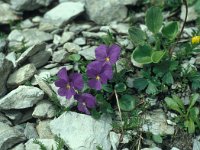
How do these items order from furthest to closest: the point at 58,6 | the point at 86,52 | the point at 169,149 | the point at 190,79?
the point at 58,6
the point at 86,52
the point at 190,79
the point at 169,149

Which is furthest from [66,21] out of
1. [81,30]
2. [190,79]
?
[190,79]

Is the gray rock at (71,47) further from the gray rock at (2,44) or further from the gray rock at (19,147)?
the gray rock at (19,147)

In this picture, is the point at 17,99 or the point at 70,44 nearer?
the point at 17,99

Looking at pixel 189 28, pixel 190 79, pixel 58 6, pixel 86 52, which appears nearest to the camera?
pixel 190 79

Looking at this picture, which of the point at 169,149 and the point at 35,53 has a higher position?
the point at 35,53

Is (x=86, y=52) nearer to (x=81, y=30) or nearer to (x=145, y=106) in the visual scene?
(x=81, y=30)

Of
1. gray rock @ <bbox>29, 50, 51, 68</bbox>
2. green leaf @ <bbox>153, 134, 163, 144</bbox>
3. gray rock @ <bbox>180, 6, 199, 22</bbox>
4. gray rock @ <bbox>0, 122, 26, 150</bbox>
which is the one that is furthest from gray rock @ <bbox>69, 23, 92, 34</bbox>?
green leaf @ <bbox>153, 134, 163, 144</bbox>

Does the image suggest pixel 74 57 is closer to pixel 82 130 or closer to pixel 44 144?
pixel 82 130
